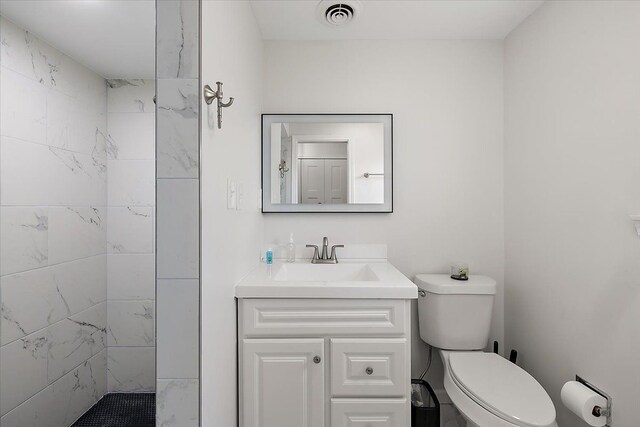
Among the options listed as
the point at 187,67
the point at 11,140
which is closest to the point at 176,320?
the point at 11,140

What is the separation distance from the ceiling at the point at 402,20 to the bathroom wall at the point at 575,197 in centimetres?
15

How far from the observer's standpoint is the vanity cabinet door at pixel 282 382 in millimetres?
1447

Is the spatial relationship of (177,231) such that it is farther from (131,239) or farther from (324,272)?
(324,272)

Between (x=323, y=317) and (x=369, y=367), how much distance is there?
0.29 m

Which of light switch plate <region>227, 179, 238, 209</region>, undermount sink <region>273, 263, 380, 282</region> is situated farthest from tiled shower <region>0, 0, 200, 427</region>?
undermount sink <region>273, 263, 380, 282</region>

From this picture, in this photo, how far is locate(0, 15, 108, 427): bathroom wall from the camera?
855mm

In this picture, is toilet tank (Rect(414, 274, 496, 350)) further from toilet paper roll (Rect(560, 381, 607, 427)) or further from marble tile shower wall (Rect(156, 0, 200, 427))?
marble tile shower wall (Rect(156, 0, 200, 427))

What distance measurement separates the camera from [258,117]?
78.5 inches

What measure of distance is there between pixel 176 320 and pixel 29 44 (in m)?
0.83

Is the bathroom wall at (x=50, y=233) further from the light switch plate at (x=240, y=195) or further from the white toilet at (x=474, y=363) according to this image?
the white toilet at (x=474, y=363)

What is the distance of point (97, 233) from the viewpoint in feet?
3.21

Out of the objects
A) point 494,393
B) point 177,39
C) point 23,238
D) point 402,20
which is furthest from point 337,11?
point 494,393

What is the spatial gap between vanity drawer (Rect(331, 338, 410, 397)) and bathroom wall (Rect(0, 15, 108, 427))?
2.87 ft

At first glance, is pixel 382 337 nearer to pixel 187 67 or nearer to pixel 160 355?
pixel 160 355
